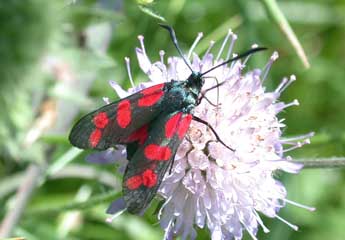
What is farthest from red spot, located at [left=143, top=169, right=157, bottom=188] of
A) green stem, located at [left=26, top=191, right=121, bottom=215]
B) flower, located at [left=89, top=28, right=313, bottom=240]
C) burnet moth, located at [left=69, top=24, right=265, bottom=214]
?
green stem, located at [left=26, top=191, right=121, bottom=215]

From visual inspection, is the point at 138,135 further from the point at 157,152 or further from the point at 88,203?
the point at 88,203

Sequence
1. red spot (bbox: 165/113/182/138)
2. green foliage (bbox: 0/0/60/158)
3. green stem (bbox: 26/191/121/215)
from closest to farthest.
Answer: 1. green foliage (bbox: 0/0/60/158)
2. red spot (bbox: 165/113/182/138)
3. green stem (bbox: 26/191/121/215)

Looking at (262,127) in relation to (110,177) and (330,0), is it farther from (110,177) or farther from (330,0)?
(330,0)

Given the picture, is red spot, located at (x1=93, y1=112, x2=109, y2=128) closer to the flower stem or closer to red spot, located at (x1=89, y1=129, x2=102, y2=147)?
red spot, located at (x1=89, y1=129, x2=102, y2=147)

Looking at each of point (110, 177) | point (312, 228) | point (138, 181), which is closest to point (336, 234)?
point (312, 228)

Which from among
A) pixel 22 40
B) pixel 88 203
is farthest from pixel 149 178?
pixel 88 203

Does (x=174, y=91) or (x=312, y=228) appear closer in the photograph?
(x=174, y=91)

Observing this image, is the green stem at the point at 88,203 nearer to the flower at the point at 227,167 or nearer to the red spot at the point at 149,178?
the flower at the point at 227,167
